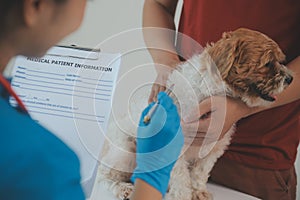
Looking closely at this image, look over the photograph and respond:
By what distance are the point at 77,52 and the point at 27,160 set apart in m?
0.46

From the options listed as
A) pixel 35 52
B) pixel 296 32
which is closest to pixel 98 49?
pixel 296 32

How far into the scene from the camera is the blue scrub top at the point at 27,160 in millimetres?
293

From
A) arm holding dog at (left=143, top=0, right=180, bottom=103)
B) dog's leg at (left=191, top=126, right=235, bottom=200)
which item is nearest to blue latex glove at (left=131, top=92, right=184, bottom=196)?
arm holding dog at (left=143, top=0, right=180, bottom=103)

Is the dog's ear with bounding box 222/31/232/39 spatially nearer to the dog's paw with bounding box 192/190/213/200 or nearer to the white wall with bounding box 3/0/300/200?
the white wall with bounding box 3/0/300/200

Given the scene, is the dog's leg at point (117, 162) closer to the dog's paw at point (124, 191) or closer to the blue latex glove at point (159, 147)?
the dog's paw at point (124, 191)

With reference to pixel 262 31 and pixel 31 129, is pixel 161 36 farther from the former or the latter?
pixel 31 129

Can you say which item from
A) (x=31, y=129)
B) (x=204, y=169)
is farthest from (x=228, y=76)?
(x=31, y=129)

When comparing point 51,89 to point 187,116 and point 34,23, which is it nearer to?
point 187,116

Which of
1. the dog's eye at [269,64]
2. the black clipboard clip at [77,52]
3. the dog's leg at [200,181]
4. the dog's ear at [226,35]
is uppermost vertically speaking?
the dog's ear at [226,35]

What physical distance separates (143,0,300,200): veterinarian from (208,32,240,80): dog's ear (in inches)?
0.9

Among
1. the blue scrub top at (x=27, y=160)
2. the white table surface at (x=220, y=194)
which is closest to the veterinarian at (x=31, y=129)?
the blue scrub top at (x=27, y=160)

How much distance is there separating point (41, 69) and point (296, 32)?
0.37 metres

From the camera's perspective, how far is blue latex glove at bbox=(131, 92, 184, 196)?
49 centimetres

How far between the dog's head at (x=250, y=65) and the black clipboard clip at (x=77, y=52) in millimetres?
177
